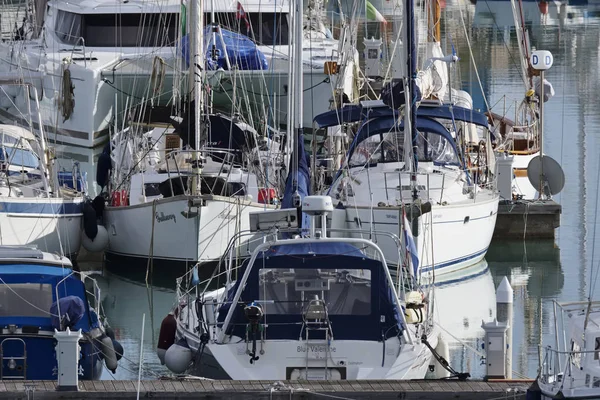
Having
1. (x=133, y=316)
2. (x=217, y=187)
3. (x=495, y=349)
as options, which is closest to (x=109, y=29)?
(x=217, y=187)

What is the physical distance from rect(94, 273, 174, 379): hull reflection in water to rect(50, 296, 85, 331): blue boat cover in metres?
1.55

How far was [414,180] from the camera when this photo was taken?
24.6 metres

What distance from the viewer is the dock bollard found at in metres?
16.3

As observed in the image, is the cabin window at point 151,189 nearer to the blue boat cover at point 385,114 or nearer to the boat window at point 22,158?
the boat window at point 22,158

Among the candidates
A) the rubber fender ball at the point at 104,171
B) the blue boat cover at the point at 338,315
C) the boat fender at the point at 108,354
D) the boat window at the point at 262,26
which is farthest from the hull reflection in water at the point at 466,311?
the boat window at the point at 262,26

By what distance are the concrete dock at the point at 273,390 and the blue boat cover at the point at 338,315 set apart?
0.92 m

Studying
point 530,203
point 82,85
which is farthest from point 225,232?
point 82,85

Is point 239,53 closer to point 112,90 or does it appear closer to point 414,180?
point 112,90

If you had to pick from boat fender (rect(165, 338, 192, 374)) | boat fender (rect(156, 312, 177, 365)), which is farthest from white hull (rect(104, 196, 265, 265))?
boat fender (rect(165, 338, 192, 374))

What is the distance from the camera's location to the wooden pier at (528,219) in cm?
2787

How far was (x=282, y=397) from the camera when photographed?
1645 centimetres

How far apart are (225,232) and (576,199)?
8616 mm

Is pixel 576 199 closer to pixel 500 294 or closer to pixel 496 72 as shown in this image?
pixel 500 294

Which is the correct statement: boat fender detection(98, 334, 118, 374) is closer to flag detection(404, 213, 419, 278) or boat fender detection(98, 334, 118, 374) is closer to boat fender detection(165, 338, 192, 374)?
boat fender detection(165, 338, 192, 374)
